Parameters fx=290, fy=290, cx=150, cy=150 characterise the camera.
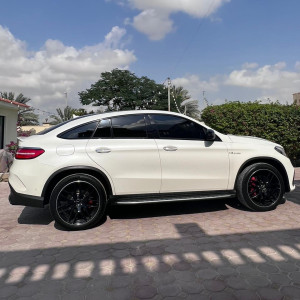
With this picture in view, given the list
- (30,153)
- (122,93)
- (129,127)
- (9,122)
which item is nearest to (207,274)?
(129,127)

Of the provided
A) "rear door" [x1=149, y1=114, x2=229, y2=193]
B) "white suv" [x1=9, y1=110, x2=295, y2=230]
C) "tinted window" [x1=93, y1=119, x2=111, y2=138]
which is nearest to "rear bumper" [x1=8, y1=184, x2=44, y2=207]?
"white suv" [x1=9, y1=110, x2=295, y2=230]

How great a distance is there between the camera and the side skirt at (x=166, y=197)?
14.0 feet

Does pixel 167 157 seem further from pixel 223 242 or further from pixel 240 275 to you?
pixel 240 275

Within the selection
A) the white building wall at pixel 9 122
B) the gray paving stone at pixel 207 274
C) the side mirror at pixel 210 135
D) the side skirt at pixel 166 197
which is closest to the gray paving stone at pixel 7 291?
the gray paving stone at pixel 207 274

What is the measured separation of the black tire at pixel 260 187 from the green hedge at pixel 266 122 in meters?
5.32

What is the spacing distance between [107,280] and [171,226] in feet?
5.46

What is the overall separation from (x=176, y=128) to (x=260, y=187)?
1.73m

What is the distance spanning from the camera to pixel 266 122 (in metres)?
9.89

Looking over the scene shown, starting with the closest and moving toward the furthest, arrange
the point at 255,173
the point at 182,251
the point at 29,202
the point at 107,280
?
the point at 107,280, the point at 182,251, the point at 29,202, the point at 255,173

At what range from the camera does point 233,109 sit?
397 inches


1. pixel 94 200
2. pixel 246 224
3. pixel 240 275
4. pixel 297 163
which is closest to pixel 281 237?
pixel 246 224

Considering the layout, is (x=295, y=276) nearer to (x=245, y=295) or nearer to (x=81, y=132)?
(x=245, y=295)

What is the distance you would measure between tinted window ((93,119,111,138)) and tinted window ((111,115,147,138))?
8 cm

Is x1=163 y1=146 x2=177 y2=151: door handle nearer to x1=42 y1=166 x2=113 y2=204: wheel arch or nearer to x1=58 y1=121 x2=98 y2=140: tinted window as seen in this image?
x1=42 y1=166 x2=113 y2=204: wheel arch
